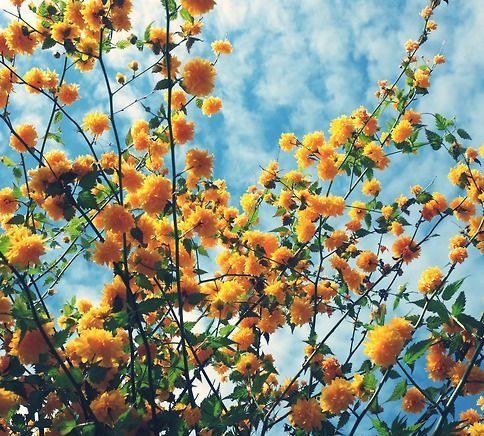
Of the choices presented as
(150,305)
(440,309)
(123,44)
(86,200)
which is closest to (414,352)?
(440,309)

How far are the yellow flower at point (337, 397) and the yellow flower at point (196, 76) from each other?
1786 millimetres

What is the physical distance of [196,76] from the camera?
2.87m

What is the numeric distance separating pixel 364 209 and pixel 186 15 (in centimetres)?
240

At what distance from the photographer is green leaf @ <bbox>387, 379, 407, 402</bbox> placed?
2738 mm

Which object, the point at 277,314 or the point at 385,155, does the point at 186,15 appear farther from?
the point at 385,155

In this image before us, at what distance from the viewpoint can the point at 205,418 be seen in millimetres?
2535

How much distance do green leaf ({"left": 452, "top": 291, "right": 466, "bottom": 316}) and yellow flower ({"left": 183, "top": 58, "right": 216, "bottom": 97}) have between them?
5.38 feet

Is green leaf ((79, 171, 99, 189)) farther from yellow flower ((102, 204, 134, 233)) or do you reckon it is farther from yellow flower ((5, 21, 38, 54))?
yellow flower ((5, 21, 38, 54))

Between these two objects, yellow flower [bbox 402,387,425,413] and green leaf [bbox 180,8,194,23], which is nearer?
green leaf [bbox 180,8,194,23]

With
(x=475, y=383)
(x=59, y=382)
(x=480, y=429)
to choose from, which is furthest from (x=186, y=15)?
(x=480, y=429)

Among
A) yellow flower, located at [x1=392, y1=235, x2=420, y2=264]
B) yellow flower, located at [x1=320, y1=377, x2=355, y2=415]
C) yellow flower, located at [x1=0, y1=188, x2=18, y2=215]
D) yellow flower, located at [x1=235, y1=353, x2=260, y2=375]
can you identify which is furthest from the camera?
yellow flower, located at [x1=392, y1=235, x2=420, y2=264]

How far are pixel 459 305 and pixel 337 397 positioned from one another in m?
0.91

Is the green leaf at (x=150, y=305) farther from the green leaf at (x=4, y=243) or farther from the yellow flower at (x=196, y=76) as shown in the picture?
the yellow flower at (x=196, y=76)

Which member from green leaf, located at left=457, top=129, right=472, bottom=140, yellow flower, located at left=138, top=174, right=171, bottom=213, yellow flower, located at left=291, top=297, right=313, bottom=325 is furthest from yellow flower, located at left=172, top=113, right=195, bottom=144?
green leaf, located at left=457, top=129, right=472, bottom=140
